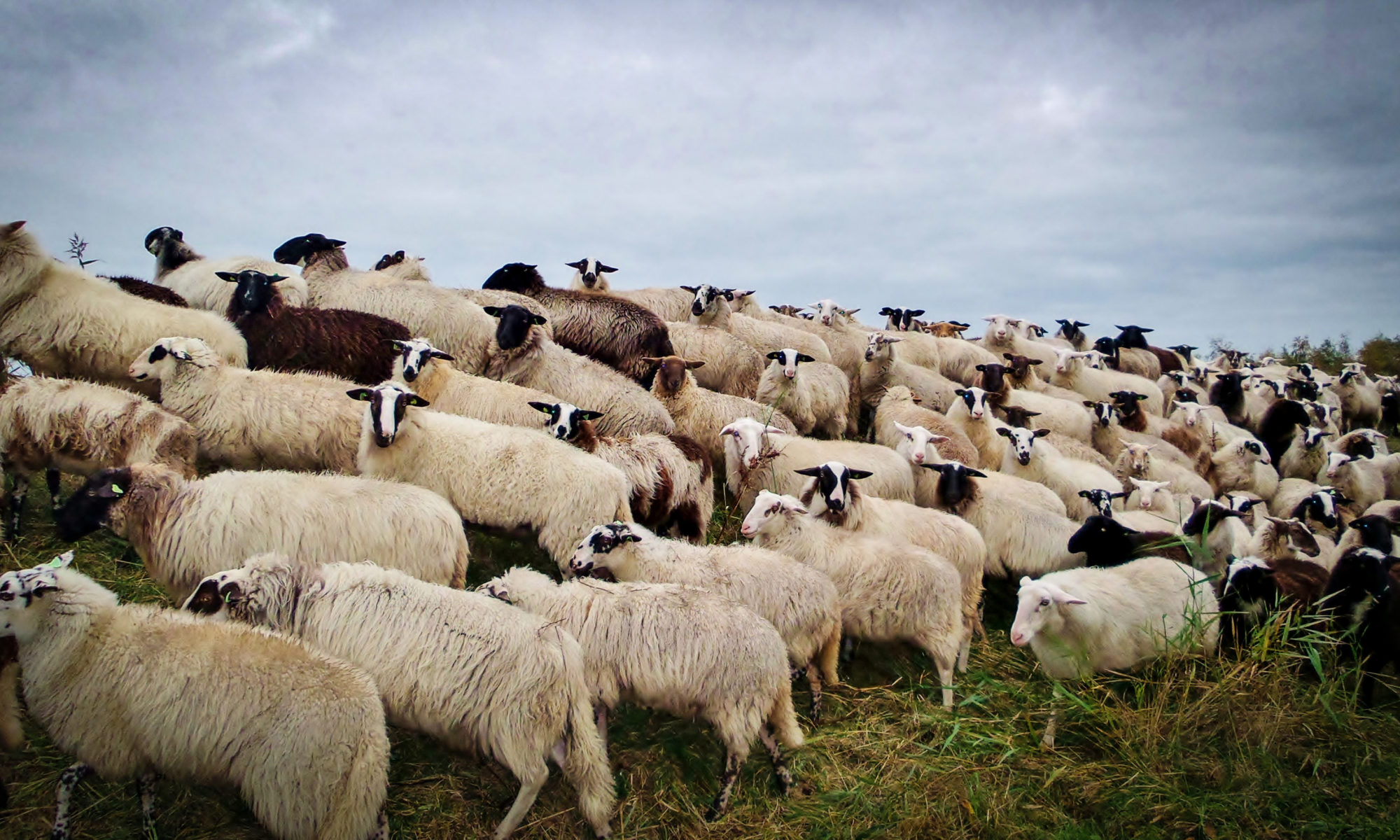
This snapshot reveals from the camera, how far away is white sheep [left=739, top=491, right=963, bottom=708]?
21.4 ft

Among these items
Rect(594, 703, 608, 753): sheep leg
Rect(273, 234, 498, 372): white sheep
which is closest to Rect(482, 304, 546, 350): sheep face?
Rect(273, 234, 498, 372): white sheep

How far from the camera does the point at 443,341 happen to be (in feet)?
32.3

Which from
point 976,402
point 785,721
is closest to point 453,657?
point 785,721

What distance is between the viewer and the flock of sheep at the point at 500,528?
4.44 metres

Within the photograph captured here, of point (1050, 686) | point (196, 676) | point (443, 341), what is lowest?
point (1050, 686)

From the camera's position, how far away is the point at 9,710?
481 cm

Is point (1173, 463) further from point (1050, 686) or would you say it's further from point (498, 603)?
point (498, 603)

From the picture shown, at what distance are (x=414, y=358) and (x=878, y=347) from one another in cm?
698

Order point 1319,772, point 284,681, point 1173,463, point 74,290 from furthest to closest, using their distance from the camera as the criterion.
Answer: point 1173,463 < point 74,290 < point 1319,772 < point 284,681

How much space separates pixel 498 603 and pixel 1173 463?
9.81 meters

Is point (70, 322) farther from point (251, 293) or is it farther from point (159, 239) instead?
point (159, 239)

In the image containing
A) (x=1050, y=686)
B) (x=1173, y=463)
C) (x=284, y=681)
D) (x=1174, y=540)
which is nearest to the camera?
(x=284, y=681)

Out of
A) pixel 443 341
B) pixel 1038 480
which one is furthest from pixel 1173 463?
pixel 443 341

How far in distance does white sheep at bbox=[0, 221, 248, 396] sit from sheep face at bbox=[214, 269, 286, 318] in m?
0.42
